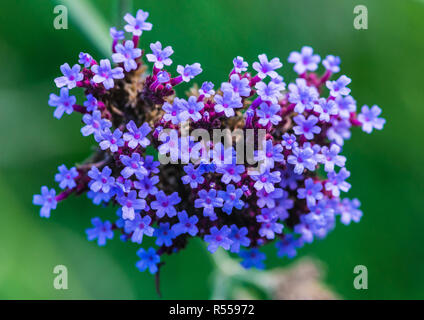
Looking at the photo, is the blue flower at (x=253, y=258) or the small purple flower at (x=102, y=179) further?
the blue flower at (x=253, y=258)

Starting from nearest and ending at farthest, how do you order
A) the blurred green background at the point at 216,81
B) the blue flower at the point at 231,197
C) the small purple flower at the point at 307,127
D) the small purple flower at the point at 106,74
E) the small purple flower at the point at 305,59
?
the blue flower at the point at 231,197
the small purple flower at the point at 106,74
the small purple flower at the point at 307,127
the small purple flower at the point at 305,59
the blurred green background at the point at 216,81

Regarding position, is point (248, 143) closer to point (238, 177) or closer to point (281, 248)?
point (238, 177)

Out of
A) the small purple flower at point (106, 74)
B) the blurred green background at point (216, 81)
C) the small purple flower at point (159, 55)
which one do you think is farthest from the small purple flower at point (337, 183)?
the blurred green background at point (216, 81)

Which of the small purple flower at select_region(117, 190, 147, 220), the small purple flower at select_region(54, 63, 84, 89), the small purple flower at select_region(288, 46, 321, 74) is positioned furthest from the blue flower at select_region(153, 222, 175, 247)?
the small purple flower at select_region(288, 46, 321, 74)

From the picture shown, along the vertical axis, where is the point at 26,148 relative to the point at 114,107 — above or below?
above

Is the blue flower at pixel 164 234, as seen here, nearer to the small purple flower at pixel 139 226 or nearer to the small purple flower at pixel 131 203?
the small purple flower at pixel 139 226

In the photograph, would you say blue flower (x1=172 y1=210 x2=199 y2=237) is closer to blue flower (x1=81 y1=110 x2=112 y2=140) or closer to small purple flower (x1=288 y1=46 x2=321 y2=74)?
blue flower (x1=81 y1=110 x2=112 y2=140)

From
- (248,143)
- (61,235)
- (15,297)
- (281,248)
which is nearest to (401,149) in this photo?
(281,248)
